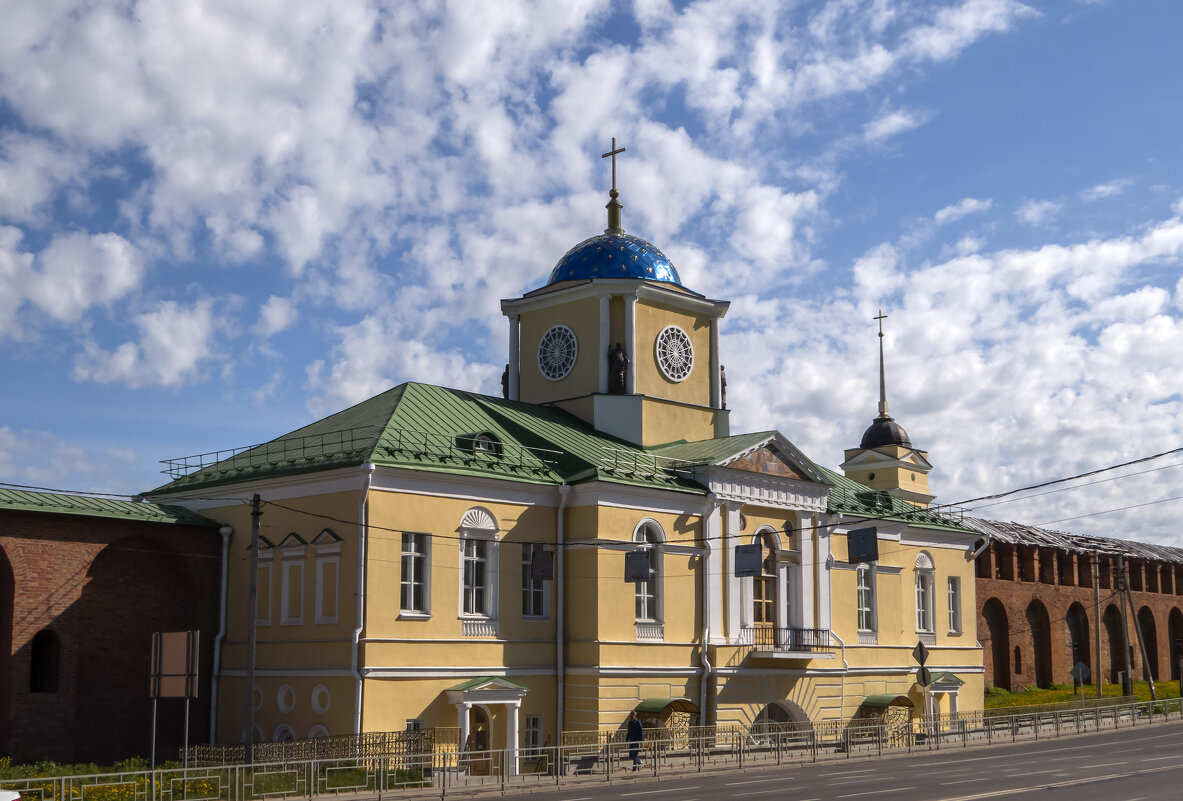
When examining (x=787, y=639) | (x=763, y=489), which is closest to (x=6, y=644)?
(x=763, y=489)

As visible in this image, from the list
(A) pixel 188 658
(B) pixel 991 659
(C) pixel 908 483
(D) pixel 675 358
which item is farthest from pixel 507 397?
(B) pixel 991 659

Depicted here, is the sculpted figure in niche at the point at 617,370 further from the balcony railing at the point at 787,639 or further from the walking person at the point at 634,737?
the walking person at the point at 634,737

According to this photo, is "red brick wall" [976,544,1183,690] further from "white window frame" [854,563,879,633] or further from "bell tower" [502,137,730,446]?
"bell tower" [502,137,730,446]

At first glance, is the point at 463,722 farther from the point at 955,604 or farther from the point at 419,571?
the point at 955,604

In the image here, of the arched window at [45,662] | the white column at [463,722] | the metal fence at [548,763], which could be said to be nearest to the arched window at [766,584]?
the metal fence at [548,763]

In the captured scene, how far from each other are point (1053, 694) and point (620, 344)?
34.9 m

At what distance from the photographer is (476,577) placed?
1373 inches

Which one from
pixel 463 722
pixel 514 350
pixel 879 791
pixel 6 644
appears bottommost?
pixel 879 791

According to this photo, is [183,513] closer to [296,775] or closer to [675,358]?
[296,775]

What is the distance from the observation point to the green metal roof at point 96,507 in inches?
1257

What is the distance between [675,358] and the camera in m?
45.2

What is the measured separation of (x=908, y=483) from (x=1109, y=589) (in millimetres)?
23553

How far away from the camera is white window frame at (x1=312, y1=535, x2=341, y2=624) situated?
1297 inches

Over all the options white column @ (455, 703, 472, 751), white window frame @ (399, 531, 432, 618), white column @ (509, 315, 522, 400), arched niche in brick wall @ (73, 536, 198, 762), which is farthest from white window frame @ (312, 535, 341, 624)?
white column @ (509, 315, 522, 400)
